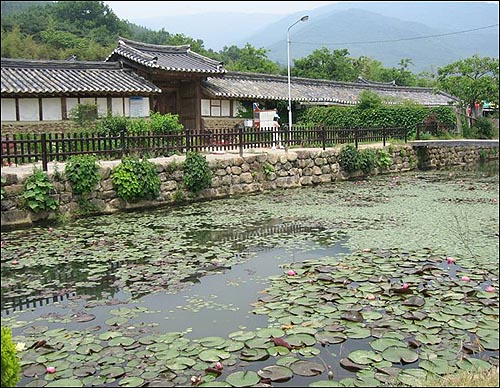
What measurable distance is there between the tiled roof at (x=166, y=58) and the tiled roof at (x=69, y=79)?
654 mm

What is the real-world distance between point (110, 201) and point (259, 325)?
663 centimetres

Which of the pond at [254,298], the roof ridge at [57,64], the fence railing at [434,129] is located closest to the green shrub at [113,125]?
the roof ridge at [57,64]

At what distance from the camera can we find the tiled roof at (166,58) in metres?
17.9

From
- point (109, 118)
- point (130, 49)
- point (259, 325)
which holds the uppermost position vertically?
point (130, 49)

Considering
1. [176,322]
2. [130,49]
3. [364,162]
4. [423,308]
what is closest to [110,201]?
[176,322]

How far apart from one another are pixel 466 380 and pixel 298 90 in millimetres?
22188

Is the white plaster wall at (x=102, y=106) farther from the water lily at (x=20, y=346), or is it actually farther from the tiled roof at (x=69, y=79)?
the water lily at (x=20, y=346)

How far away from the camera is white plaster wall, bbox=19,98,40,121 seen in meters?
15.0

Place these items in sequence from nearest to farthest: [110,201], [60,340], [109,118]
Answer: [60,340], [110,201], [109,118]

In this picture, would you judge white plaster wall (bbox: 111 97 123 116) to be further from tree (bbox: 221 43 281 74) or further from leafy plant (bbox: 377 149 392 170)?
tree (bbox: 221 43 281 74)

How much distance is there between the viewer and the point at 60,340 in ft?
14.3

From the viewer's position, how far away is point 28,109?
49.6 ft

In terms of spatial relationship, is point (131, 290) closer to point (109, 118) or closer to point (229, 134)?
point (229, 134)

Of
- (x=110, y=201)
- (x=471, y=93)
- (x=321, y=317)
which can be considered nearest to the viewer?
(x=321, y=317)
